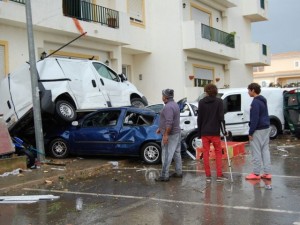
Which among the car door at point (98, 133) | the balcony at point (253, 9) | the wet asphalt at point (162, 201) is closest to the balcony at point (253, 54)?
the balcony at point (253, 9)

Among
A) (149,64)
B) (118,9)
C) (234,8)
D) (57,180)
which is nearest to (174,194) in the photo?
(57,180)

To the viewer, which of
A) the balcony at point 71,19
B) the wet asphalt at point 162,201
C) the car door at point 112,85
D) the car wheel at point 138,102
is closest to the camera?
the wet asphalt at point 162,201

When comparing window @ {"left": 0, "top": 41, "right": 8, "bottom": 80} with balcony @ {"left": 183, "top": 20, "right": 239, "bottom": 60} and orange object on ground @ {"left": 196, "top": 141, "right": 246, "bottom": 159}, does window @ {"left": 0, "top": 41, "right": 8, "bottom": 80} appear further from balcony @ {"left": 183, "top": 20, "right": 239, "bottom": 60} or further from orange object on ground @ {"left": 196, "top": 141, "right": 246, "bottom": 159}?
balcony @ {"left": 183, "top": 20, "right": 239, "bottom": 60}

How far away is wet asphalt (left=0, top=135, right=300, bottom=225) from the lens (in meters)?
6.31

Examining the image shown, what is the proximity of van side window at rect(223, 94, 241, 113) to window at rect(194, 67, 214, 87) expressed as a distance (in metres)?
7.85

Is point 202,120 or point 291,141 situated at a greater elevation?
point 202,120

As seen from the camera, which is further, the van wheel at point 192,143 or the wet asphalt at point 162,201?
the van wheel at point 192,143

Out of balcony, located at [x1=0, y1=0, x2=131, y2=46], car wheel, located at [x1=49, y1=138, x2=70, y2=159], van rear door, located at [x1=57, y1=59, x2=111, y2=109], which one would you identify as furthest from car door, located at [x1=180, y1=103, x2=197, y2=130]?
balcony, located at [x1=0, y1=0, x2=131, y2=46]

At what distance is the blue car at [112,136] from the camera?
11586 mm

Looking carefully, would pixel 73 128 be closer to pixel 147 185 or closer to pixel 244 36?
pixel 147 185

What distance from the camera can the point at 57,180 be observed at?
973 cm

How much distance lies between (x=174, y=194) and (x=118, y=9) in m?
13.4

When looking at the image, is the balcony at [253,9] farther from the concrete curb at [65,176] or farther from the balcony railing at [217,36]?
the concrete curb at [65,176]

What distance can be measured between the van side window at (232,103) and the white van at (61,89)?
429 cm
